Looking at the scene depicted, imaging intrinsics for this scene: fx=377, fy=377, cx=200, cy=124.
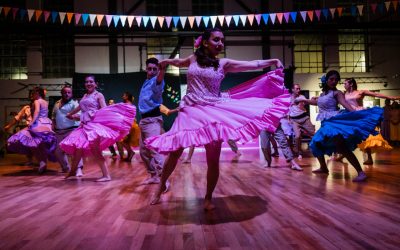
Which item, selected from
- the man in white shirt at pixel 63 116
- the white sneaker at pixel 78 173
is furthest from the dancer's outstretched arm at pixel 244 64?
the man in white shirt at pixel 63 116

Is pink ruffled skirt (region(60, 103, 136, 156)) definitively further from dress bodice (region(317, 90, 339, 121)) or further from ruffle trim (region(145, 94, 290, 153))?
dress bodice (region(317, 90, 339, 121))

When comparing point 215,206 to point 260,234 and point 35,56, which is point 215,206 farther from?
point 35,56

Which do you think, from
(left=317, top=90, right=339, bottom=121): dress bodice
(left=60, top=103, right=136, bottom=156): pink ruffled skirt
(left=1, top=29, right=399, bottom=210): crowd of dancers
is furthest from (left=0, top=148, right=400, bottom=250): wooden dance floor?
(left=317, top=90, right=339, bottom=121): dress bodice

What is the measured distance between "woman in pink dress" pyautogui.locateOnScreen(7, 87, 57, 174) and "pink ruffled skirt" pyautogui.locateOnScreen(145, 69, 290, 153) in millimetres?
4415

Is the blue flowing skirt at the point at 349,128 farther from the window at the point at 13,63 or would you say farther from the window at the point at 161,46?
the window at the point at 13,63

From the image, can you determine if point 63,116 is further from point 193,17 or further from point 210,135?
point 193,17

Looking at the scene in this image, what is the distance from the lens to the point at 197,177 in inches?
224

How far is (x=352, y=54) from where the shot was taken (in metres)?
16.6

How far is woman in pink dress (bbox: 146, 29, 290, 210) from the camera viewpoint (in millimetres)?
2873

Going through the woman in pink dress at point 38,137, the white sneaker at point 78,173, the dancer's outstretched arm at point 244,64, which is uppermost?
the dancer's outstretched arm at point 244,64

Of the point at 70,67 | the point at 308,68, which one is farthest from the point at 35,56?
the point at 308,68

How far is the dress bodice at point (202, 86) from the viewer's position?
126 inches

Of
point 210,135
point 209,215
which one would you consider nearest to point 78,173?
point 209,215

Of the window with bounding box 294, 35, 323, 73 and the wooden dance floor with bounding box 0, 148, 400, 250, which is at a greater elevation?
the window with bounding box 294, 35, 323, 73
